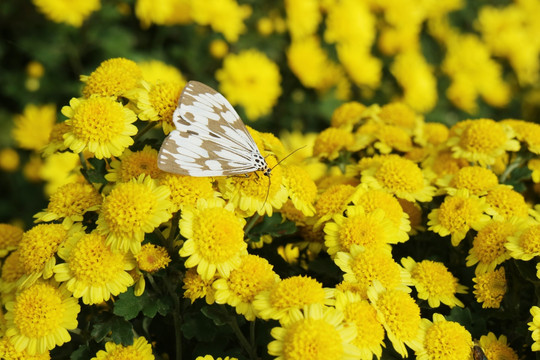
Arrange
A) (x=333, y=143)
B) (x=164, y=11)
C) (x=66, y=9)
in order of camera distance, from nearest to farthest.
→ (x=333, y=143)
(x=66, y=9)
(x=164, y=11)

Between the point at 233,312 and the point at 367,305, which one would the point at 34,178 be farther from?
the point at 367,305

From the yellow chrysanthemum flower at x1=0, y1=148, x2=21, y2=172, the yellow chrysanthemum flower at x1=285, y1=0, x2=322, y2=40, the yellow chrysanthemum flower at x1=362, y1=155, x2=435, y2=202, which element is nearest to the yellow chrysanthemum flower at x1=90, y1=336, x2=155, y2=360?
the yellow chrysanthemum flower at x1=362, y1=155, x2=435, y2=202

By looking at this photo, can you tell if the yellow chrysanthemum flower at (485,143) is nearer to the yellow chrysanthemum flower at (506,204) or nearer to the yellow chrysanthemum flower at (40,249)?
the yellow chrysanthemum flower at (506,204)

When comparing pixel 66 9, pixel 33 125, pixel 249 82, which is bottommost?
pixel 33 125

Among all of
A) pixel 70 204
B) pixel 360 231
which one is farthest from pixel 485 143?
pixel 70 204

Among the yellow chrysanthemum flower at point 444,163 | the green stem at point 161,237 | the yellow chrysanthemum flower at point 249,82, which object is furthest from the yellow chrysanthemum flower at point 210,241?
the yellow chrysanthemum flower at point 249,82

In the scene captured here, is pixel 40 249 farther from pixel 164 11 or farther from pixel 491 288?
pixel 164 11

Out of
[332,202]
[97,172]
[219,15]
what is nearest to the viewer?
[97,172]
